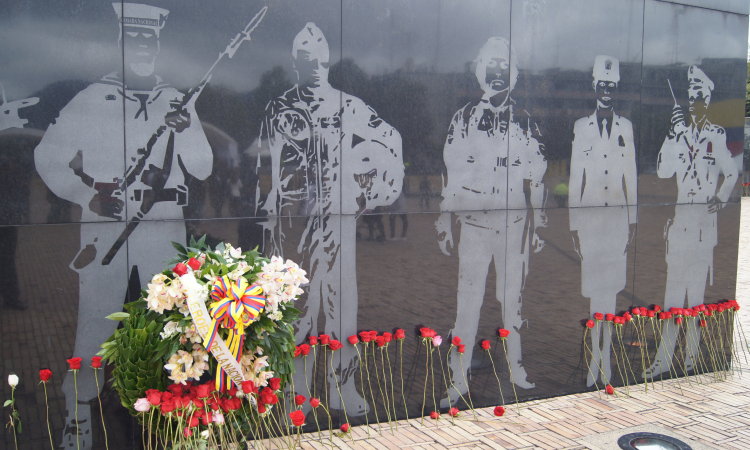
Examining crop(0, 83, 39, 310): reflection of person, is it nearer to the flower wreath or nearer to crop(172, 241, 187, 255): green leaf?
the flower wreath

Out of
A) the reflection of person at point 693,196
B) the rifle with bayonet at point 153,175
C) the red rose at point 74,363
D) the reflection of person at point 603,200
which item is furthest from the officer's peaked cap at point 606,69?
the red rose at point 74,363

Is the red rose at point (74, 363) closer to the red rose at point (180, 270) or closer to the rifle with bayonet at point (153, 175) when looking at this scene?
the rifle with bayonet at point (153, 175)

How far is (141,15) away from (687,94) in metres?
5.17

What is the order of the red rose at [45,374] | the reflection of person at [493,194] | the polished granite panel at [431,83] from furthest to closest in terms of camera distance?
the reflection of person at [493,194]
the polished granite panel at [431,83]
the red rose at [45,374]

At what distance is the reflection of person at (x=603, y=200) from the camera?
5254 mm

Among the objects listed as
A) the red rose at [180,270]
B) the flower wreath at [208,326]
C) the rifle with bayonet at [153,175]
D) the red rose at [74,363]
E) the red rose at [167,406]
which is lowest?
the red rose at [167,406]

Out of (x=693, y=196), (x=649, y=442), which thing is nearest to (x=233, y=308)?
(x=649, y=442)

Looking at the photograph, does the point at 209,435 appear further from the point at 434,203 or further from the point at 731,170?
the point at 731,170

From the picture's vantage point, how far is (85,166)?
3.65m

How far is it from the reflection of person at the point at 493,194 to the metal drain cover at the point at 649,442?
0.99m

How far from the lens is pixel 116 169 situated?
373 cm

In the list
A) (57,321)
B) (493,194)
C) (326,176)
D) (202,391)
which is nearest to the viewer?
(202,391)

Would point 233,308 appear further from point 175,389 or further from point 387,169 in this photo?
point 387,169

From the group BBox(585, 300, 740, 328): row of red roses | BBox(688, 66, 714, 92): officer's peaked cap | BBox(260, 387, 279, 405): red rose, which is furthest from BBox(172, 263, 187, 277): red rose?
BBox(688, 66, 714, 92): officer's peaked cap
